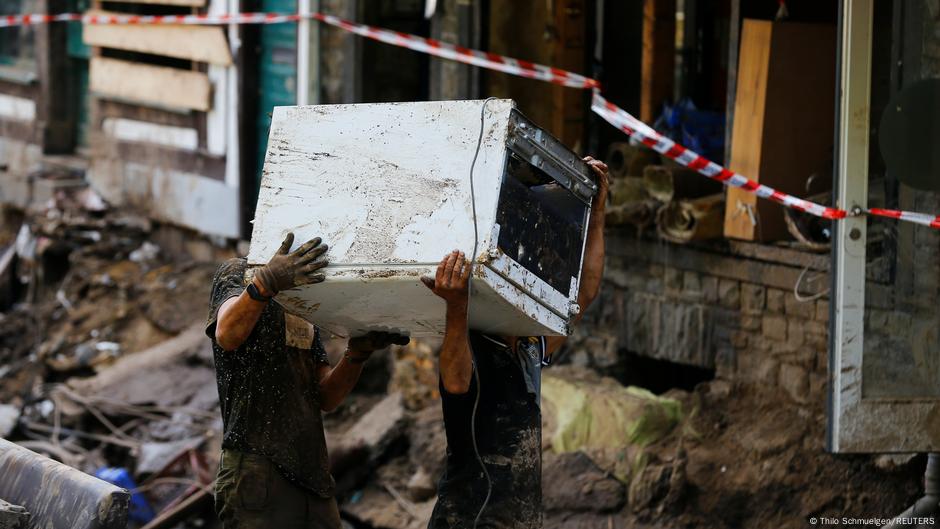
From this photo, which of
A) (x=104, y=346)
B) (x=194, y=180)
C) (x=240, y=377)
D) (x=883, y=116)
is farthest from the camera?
(x=194, y=180)

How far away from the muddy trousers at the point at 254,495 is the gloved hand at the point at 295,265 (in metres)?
0.96

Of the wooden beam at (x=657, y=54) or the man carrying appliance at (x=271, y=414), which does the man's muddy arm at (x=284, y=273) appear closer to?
the man carrying appliance at (x=271, y=414)

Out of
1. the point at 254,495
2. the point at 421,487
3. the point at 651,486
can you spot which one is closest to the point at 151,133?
the point at 421,487

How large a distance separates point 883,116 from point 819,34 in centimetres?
149

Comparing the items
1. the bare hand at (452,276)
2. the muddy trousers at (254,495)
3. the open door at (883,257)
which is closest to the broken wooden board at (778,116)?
the open door at (883,257)

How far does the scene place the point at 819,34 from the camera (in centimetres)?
715

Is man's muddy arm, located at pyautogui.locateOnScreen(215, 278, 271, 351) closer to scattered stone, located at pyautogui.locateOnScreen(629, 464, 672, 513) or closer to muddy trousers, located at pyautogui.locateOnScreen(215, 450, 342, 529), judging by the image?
muddy trousers, located at pyautogui.locateOnScreen(215, 450, 342, 529)

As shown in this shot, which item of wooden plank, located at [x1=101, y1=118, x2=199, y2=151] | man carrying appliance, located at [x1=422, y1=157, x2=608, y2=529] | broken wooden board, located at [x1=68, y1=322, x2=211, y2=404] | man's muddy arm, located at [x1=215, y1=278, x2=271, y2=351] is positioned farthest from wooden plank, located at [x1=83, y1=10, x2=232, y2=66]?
man carrying appliance, located at [x1=422, y1=157, x2=608, y2=529]

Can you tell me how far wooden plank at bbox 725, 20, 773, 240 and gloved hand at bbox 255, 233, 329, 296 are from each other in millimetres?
3776

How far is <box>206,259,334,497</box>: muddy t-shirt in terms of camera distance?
4559mm

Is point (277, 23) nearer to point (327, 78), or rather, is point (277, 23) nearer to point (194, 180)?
point (327, 78)

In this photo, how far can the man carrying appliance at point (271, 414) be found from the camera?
4566 mm

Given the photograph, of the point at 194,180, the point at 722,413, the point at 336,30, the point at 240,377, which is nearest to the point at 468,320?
the point at 240,377

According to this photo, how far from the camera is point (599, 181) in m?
4.43
